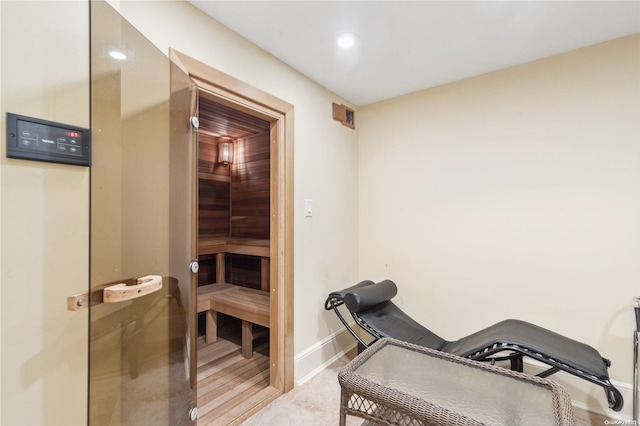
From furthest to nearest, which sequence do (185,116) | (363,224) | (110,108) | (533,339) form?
(363,224) → (533,339) → (185,116) → (110,108)

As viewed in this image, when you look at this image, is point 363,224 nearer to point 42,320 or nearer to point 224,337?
point 224,337

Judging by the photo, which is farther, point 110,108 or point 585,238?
point 585,238

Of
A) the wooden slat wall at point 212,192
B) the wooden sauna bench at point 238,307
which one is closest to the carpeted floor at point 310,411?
the wooden sauna bench at point 238,307

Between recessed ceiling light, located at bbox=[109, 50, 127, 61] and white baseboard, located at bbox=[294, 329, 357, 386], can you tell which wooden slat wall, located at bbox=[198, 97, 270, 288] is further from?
recessed ceiling light, located at bbox=[109, 50, 127, 61]

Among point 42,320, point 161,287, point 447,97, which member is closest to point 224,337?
point 161,287

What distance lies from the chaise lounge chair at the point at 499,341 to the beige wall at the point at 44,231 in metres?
1.61

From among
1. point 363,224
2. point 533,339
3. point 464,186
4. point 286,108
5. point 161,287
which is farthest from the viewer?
point 363,224

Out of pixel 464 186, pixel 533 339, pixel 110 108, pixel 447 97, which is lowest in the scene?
pixel 533 339

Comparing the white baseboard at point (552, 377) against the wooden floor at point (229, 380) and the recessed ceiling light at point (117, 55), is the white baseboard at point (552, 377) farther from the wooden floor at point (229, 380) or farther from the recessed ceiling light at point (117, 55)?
the recessed ceiling light at point (117, 55)

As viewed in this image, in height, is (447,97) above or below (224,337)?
above

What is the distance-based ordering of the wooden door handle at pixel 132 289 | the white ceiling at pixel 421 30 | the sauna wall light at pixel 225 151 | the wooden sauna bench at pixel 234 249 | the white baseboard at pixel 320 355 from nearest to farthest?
the wooden door handle at pixel 132 289 < the white ceiling at pixel 421 30 < the white baseboard at pixel 320 355 < the wooden sauna bench at pixel 234 249 < the sauna wall light at pixel 225 151

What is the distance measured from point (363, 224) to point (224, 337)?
201cm

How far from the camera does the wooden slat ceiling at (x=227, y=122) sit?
277cm

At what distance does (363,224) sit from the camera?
3.06m
